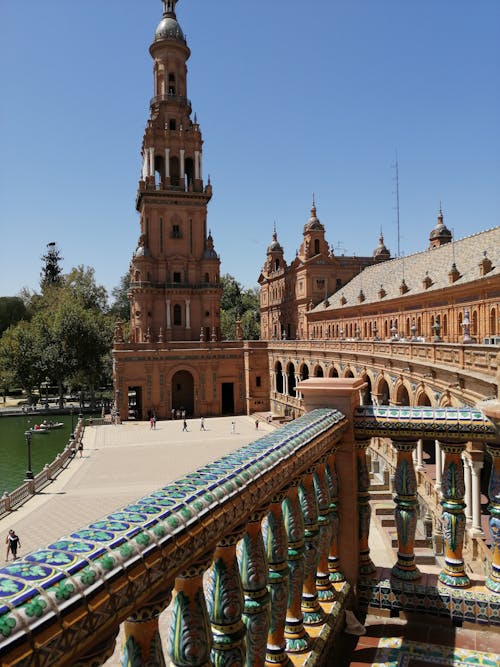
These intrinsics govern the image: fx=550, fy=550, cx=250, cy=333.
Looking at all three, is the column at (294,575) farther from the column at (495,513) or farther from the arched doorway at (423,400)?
the arched doorway at (423,400)

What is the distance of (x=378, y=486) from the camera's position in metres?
23.2

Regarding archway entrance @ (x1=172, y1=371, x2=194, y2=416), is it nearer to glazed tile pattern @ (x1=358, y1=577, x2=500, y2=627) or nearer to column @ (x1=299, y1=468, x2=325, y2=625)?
glazed tile pattern @ (x1=358, y1=577, x2=500, y2=627)

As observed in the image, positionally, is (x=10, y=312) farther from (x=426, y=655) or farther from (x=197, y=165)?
(x=426, y=655)

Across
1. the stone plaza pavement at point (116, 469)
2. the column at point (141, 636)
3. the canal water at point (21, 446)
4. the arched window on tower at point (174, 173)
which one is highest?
the arched window on tower at point (174, 173)

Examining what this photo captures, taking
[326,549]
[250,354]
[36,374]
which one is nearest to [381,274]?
[250,354]

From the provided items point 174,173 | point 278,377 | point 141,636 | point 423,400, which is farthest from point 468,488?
point 174,173

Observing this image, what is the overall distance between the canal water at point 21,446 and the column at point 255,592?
29473mm

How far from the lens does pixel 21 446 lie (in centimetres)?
4191

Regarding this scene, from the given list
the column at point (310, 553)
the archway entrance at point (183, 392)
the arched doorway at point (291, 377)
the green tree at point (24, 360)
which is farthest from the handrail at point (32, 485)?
the green tree at point (24, 360)

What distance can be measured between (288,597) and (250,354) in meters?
50.4

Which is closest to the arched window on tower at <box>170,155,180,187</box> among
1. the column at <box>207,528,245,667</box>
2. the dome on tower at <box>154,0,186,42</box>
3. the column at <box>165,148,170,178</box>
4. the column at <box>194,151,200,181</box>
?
the column at <box>165,148,170,178</box>

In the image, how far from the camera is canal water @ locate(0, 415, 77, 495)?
32847 mm

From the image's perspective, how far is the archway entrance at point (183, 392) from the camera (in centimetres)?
5400

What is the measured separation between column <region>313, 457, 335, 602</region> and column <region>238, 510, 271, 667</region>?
1.35 metres
